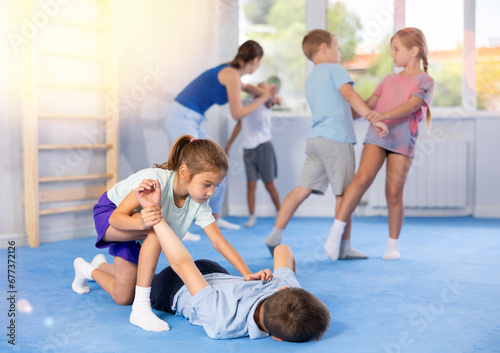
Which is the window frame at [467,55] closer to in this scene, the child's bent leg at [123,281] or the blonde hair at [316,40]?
the blonde hair at [316,40]

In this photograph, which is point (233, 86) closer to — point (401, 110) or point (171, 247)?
point (401, 110)

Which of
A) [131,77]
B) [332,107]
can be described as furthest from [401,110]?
[131,77]

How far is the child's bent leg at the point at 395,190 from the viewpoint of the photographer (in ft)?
9.23

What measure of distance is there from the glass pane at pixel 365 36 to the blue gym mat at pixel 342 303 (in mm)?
1804

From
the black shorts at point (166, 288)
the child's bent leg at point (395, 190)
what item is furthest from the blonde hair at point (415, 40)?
the black shorts at point (166, 288)

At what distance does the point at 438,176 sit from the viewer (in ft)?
14.9

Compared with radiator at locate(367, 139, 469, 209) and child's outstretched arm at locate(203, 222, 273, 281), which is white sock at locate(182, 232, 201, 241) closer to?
child's outstretched arm at locate(203, 222, 273, 281)

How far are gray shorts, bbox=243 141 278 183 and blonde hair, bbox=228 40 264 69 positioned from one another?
36.8 inches

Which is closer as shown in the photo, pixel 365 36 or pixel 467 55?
pixel 467 55

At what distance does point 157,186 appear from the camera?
168 centimetres

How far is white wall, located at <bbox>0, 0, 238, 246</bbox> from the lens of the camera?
3350 millimetres

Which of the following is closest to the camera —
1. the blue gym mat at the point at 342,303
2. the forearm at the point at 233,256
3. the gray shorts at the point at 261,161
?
the blue gym mat at the point at 342,303

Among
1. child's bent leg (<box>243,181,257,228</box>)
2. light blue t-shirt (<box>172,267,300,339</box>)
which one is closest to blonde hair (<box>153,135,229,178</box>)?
light blue t-shirt (<box>172,267,300,339</box>)

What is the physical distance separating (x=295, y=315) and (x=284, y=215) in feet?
4.50
